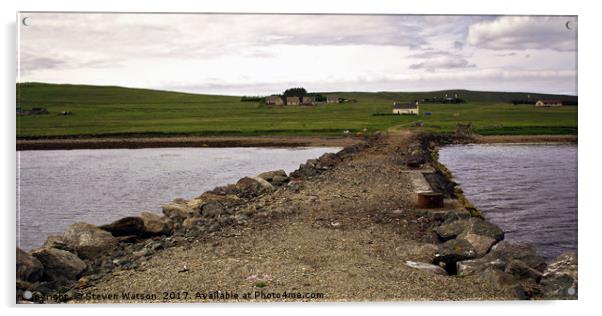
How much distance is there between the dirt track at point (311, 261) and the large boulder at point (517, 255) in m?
0.80

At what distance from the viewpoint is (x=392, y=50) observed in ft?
34.9

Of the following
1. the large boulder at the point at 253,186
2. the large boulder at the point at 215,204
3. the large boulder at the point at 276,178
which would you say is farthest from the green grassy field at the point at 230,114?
the large boulder at the point at 276,178

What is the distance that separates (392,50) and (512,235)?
13.9 ft

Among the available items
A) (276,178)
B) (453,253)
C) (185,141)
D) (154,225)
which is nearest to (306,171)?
(276,178)

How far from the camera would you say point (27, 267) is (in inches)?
369

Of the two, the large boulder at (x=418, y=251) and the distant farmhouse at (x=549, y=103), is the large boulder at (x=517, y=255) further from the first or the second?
the distant farmhouse at (x=549, y=103)

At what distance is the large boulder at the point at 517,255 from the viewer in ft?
30.7

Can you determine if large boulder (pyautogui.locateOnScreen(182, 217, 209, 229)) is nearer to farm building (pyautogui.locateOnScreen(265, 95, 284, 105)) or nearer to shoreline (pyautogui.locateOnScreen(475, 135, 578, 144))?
farm building (pyautogui.locateOnScreen(265, 95, 284, 105))

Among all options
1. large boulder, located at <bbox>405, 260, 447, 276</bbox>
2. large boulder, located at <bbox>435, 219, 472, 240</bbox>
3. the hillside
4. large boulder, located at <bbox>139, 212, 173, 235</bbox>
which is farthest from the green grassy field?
large boulder, located at <bbox>405, 260, 447, 276</bbox>

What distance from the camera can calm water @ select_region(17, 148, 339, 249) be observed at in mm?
→ 10020

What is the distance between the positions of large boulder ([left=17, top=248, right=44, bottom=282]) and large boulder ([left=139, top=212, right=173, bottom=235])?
7.08 ft

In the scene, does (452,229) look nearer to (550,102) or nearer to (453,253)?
(453,253)
